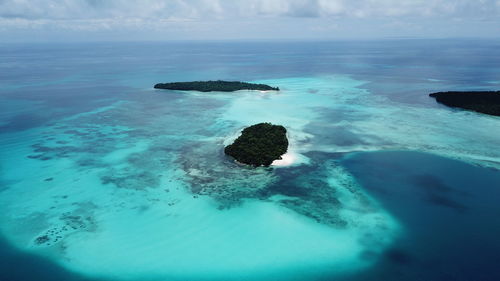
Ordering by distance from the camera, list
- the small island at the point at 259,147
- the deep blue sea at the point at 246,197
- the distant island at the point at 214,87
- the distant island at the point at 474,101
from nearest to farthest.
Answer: the deep blue sea at the point at 246,197, the small island at the point at 259,147, the distant island at the point at 474,101, the distant island at the point at 214,87

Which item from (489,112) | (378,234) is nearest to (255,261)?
(378,234)

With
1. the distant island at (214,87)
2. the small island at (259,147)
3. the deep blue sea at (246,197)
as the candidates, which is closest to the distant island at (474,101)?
the deep blue sea at (246,197)

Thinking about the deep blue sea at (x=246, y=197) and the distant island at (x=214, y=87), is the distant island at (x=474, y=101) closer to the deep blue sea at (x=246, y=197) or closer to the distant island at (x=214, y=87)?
the deep blue sea at (x=246, y=197)

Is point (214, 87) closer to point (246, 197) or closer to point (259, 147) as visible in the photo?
point (259, 147)

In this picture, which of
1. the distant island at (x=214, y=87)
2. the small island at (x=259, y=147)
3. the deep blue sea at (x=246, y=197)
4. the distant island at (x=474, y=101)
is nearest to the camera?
the deep blue sea at (x=246, y=197)

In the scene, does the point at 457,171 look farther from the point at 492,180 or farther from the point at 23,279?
the point at 23,279

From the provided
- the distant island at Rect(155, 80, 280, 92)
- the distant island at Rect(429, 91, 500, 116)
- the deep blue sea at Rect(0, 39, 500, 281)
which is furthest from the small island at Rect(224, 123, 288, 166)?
the distant island at Rect(155, 80, 280, 92)

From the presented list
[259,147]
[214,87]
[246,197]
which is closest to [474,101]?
[259,147]
